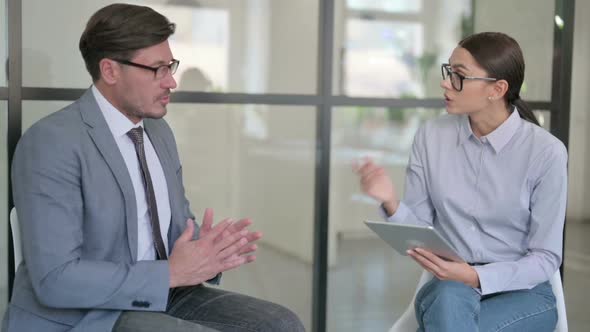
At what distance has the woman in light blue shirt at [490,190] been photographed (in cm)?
244

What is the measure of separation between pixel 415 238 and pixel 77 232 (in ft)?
3.14

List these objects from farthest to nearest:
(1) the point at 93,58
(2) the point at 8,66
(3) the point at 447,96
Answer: (2) the point at 8,66 < (3) the point at 447,96 < (1) the point at 93,58

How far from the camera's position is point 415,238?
2.27m

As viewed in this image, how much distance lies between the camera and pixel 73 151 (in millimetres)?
2111

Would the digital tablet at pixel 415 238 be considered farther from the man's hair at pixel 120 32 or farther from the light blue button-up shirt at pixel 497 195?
the man's hair at pixel 120 32

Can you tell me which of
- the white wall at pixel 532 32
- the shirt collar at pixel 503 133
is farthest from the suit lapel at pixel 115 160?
the white wall at pixel 532 32

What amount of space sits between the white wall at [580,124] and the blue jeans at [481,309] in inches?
57.7

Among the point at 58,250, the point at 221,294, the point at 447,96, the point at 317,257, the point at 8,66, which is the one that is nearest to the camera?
the point at 58,250

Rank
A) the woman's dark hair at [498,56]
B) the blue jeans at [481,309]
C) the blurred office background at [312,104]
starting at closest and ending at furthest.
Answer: the blue jeans at [481,309] < the woman's dark hair at [498,56] < the blurred office background at [312,104]

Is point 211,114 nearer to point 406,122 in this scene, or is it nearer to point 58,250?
point 406,122

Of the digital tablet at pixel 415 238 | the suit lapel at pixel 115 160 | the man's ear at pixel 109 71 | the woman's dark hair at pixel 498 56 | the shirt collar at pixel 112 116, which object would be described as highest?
the woman's dark hair at pixel 498 56

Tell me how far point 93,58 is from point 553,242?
1.56m

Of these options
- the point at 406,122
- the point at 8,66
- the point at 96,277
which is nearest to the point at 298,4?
the point at 406,122

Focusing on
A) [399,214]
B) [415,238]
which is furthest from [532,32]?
[415,238]
